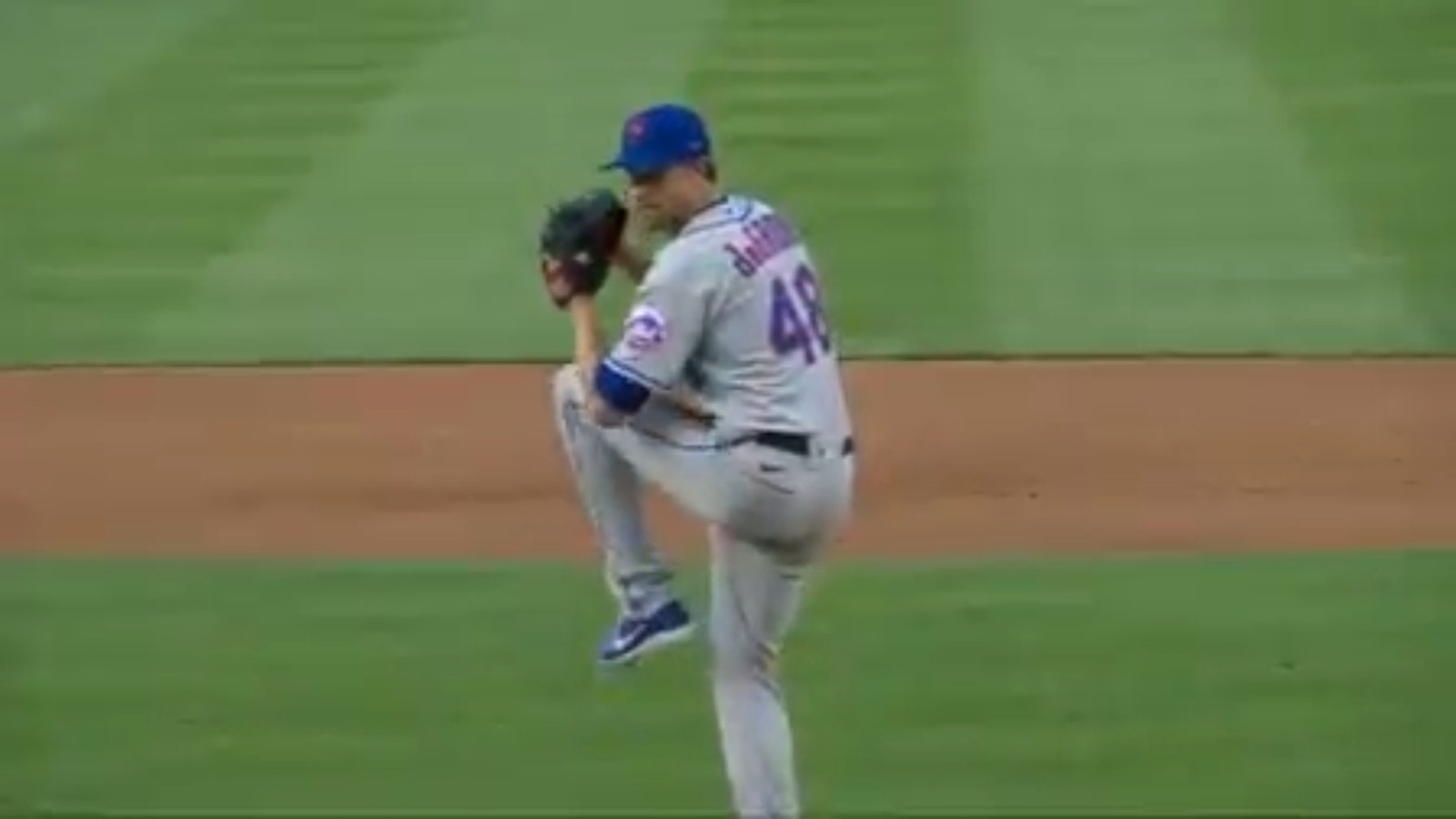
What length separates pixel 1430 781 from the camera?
26.9 ft

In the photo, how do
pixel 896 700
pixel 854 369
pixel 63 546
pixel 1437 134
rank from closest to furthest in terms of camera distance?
pixel 896 700 < pixel 63 546 < pixel 854 369 < pixel 1437 134

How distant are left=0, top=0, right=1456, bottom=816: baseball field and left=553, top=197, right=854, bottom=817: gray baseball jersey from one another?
0.74 metres

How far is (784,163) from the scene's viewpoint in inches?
719

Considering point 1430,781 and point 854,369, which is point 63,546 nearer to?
point 854,369

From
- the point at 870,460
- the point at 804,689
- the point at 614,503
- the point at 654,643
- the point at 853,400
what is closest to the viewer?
the point at 614,503

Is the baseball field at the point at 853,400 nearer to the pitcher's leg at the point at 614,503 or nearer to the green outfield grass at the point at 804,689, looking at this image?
the green outfield grass at the point at 804,689

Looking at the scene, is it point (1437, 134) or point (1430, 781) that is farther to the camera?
point (1437, 134)

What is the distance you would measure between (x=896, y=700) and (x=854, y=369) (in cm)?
559

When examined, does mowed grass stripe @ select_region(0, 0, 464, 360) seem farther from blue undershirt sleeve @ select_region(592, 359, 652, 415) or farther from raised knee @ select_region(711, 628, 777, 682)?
raised knee @ select_region(711, 628, 777, 682)

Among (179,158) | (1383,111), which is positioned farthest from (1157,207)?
(179,158)

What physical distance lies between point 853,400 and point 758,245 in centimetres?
663

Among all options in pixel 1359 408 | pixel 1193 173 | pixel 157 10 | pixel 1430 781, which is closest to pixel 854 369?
pixel 1359 408

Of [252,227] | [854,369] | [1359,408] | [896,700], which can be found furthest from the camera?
[252,227]

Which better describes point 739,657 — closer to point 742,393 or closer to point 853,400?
point 742,393
